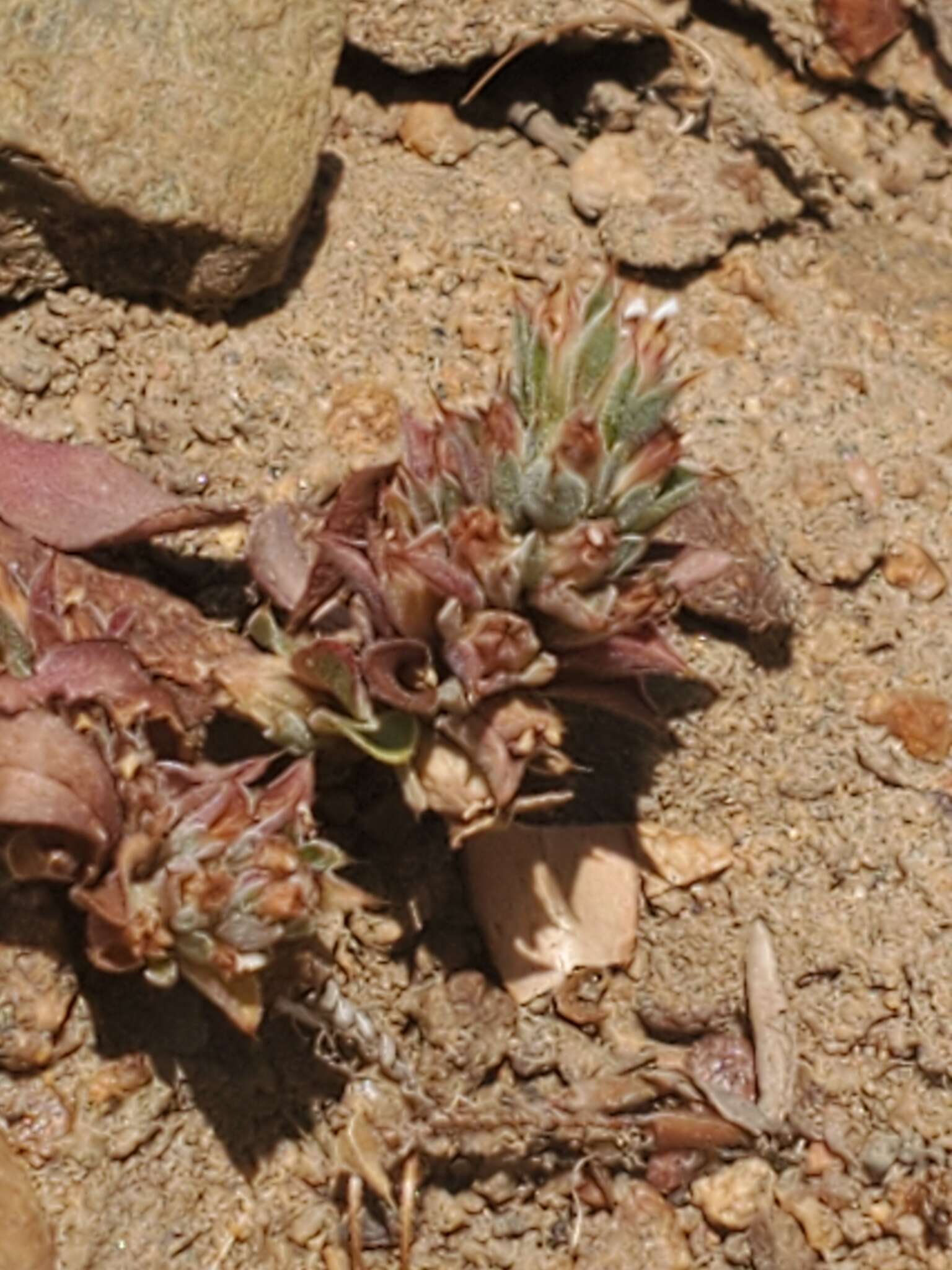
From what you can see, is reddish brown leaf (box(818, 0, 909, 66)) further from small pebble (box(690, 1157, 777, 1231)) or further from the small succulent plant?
small pebble (box(690, 1157, 777, 1231))

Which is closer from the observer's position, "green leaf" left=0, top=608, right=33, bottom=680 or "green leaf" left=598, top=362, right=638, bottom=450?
"green leaf" left=598, top=362, right=638, bottom=450

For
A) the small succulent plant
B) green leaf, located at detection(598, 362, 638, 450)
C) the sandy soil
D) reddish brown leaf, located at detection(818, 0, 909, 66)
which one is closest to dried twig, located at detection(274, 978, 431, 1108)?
the sandy soil

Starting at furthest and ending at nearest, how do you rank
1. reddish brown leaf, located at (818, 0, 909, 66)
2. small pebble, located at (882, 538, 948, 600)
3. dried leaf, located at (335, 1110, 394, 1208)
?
1. reddish brown leaf, located at (818, 0, 909, 66)
2. small pebble, located at (882, 538, 948, 600)
3. dried leaf, located at (335, 1110, 394, 1208)

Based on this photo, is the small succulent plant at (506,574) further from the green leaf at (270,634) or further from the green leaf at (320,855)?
the green leaf at (320,855)

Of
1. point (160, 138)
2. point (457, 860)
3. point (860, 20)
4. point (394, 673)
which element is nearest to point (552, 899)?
point (457, 860)

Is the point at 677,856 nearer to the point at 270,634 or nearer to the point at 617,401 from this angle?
the point at 270,634

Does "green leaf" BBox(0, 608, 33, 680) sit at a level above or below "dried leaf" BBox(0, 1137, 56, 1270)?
above

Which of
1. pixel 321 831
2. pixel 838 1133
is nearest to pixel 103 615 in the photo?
pixel 321 831
